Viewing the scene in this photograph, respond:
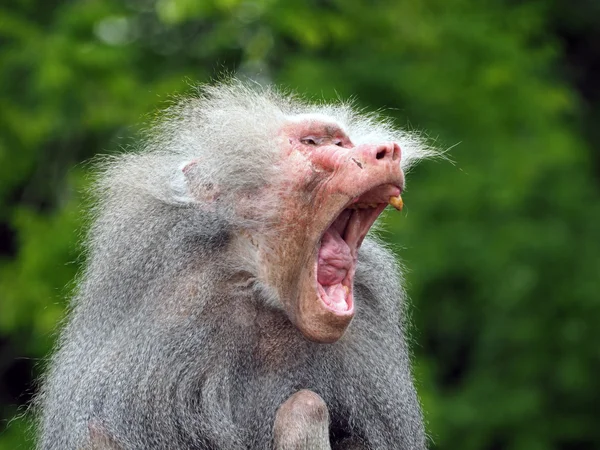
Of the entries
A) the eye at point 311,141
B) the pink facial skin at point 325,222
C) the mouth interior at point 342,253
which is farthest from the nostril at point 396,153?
the eye at point 311,141

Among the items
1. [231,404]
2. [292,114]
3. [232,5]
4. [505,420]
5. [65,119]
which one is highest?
[292,114]

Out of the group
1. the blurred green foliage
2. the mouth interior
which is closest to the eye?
the mouth interior

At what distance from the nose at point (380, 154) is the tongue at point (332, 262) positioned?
1.39 ft

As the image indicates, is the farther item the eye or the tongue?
the eye

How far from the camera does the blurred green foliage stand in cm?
1189

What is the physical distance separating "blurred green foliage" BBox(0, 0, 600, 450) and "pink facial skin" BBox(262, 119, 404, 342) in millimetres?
5553

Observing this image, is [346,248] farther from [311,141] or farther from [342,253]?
[311,141]

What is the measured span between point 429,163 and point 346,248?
8.00 m

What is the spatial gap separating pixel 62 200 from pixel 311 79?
114 inches

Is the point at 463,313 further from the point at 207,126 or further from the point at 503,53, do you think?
the point at 207,126

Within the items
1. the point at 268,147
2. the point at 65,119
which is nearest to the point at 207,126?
the point at 268,147

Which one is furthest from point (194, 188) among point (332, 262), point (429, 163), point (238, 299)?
point (429, 163)

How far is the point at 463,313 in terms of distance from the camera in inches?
565

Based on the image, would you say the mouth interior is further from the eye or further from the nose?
the eye
